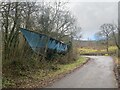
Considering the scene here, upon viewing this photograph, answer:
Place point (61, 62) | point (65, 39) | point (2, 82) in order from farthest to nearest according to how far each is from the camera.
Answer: point (65, 39) → point (61, 62) → point (2, 82)

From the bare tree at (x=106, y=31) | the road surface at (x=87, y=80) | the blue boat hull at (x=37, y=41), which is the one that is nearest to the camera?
the road surface at (x=87, y=80)

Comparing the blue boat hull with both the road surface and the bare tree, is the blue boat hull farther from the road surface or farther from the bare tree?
the bare tree

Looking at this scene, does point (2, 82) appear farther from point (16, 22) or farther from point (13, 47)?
point (16, 22)

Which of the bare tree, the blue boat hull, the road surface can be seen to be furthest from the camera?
the bare tree

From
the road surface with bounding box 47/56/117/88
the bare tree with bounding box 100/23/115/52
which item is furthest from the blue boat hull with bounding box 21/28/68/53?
the bare tree with bounding box 100/23/115/52

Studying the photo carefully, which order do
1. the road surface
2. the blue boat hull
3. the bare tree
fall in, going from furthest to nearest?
the bare tree < the blue boat hull < the road surface

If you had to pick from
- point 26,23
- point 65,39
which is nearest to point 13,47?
point 26,23

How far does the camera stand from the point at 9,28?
18875 millimetres

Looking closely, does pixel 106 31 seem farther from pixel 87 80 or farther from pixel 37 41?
pixel 87 80

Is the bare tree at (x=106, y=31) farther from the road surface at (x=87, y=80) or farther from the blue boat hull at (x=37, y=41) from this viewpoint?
the road surface at (x=87, y=80)

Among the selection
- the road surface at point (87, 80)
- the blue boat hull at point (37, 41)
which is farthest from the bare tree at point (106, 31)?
the road surface at point (87, 80)

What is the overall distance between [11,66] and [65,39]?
22695mm

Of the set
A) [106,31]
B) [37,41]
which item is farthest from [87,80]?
[106,31]

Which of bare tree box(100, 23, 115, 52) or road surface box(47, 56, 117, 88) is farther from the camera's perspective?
bare tree box(100, 23, 115, 52)
